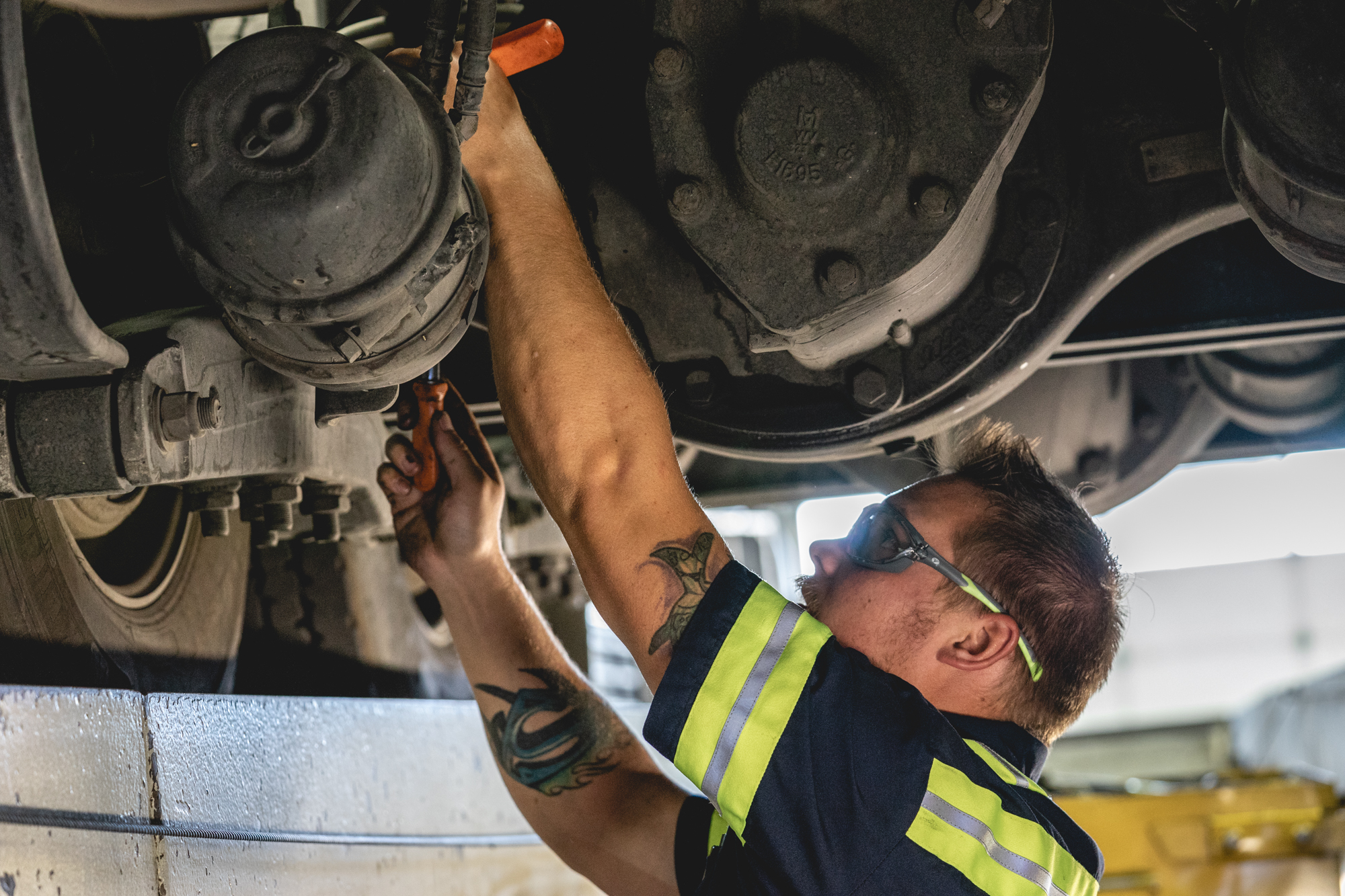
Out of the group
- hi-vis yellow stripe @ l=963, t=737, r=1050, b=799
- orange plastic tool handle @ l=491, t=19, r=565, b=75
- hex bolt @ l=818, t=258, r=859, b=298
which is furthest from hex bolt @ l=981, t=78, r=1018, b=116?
hi-vis yellow stripe @ l=963, t=737, r=1050, b=799

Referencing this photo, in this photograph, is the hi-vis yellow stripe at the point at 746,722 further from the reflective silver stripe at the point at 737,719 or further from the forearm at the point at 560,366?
the forearm at the point at 560,366

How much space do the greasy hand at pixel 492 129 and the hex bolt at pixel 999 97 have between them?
52 centimetres

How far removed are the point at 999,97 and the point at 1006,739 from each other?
0.78m

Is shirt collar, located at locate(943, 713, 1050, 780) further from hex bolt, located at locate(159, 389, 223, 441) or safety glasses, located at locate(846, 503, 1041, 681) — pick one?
hex bolt, located at locate(159, 389, 223, 441)

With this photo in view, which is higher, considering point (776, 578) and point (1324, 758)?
point (776, 578)

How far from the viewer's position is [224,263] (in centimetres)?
93

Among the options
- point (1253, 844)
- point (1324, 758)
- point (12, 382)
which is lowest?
point (1324, 758)

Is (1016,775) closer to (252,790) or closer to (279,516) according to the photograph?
(279,516)

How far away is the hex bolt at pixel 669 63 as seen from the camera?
1278 mm

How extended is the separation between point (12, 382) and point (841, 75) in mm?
882

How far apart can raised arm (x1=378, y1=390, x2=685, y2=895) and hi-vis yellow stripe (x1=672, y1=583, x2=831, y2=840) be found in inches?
25.6

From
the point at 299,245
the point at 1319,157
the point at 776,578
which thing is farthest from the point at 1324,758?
the point at 299,245

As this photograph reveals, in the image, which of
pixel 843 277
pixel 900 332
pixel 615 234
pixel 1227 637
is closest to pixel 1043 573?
pixel 900 332

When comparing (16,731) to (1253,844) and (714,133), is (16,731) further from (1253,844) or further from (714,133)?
(1253,844)
